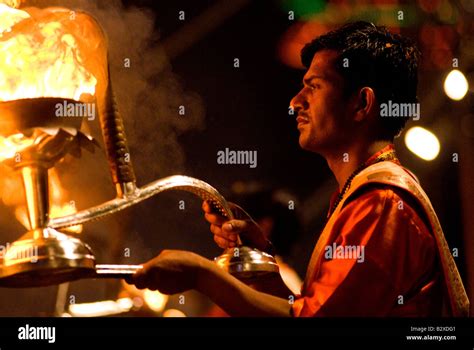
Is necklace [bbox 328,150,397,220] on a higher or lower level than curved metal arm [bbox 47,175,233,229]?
higher

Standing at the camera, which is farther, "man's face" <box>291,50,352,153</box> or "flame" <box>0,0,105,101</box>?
"man's face" <box>291,50,352,153</box>

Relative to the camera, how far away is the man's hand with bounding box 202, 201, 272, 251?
215cm

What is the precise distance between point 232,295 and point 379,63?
2.91 ft

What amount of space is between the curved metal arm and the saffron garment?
364 mm

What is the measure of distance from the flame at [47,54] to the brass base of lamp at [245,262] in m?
0.63

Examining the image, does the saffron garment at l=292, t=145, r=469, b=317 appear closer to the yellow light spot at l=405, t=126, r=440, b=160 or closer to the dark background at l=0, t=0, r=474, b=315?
the dark background at l=0, t=0, r=474, b=315

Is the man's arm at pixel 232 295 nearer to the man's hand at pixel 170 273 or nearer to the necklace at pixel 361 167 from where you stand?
the man's hand at pixel 170 273

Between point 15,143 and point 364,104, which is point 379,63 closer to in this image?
point 364,104

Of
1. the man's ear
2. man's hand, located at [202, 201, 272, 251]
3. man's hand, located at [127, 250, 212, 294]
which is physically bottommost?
man's hand, located at [127, 250, 212, 294]

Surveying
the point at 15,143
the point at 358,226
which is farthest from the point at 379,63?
the point at 15,143

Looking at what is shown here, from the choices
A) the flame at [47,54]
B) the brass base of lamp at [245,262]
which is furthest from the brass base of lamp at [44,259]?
the brass base of lamp at [245,262]

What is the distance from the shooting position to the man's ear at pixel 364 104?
2271 millimetres

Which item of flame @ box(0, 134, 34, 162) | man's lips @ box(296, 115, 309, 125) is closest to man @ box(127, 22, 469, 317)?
man's lips @ box(296, 115, 309, 125)

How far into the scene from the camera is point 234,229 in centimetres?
215
